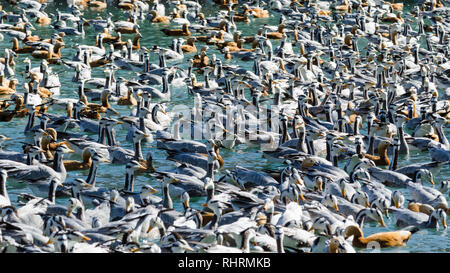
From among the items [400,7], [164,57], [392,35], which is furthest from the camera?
[400,7]

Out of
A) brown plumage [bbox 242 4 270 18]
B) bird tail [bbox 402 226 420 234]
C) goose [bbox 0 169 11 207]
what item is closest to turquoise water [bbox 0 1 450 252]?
bird tail [bbox 402 226 420 234]

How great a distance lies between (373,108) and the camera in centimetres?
2558

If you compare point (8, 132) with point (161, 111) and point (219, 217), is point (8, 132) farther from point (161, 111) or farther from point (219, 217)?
point (219, 217)

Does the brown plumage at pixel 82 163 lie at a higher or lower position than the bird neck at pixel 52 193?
lower

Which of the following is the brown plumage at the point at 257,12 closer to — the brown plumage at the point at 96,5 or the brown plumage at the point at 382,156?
the brown plumage at the point at 96,5

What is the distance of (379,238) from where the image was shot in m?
15.6

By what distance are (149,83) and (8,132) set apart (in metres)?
6.65

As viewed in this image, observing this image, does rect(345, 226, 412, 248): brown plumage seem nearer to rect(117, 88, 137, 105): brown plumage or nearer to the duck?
the duck

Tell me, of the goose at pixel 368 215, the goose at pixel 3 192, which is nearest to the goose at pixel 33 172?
the goose at pixel 3 192

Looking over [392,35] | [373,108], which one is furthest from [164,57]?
[392,35]

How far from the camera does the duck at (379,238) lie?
50.7 feet

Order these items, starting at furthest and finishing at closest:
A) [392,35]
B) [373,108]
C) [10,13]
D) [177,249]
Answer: [10,13] → [392,35] → [373,108] → [177,249]

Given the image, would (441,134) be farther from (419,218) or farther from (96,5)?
(96,5)

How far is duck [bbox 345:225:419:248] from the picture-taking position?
15.5 meters
